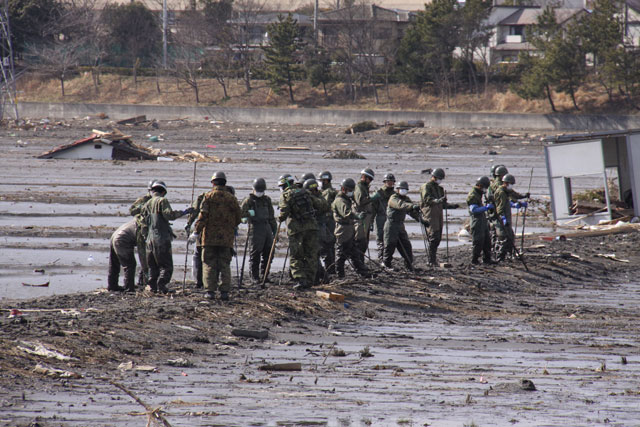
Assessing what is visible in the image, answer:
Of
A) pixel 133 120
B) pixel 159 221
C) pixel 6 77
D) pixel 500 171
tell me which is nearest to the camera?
pixel 159 221

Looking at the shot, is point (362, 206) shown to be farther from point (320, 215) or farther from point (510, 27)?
point (510, 27)

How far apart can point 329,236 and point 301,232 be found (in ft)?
3.73

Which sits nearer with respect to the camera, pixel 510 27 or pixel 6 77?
pixel 6 77

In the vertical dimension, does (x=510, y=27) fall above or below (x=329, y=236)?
above

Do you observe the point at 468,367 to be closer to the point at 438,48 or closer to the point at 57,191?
the point at 57,191

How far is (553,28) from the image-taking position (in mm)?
57406

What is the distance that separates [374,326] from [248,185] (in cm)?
1771

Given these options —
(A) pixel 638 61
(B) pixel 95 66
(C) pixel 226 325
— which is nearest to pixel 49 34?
(B) pixel 95 66

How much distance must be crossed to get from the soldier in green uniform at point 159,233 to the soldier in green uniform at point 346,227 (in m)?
2.56

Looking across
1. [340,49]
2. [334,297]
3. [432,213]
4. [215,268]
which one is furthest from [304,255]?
[340,49]

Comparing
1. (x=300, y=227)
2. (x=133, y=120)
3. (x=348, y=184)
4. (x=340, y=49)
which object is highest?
(x=340, y=49)

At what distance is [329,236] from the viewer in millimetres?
13406

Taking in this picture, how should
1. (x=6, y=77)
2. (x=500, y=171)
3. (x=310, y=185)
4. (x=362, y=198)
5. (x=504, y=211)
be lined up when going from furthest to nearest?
(x=6, y=77)
(x=500, y=171)
(x=504, y=211)
(x=362, y=198)
(x=310, y=185)

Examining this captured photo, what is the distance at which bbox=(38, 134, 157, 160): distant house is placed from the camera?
121 ft
